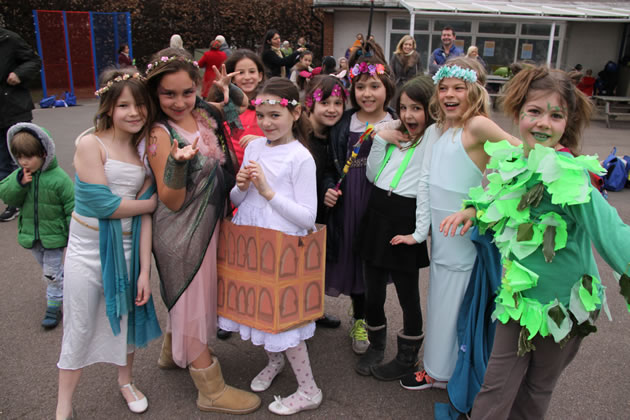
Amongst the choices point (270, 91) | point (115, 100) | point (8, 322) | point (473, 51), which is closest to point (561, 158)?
point (270, 91)

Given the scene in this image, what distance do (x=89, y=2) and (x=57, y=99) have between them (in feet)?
16.4

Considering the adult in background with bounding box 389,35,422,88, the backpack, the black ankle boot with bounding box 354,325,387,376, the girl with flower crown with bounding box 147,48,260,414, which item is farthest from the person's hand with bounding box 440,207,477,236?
the adult in background with bounding box 389,35,422,88

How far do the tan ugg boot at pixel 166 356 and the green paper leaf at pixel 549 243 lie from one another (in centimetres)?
206

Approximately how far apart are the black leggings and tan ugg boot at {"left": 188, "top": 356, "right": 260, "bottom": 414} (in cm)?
84

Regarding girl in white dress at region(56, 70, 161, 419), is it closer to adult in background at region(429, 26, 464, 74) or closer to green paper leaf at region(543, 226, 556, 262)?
Answer: green paper leaf at region(543, 226, 556, 262)

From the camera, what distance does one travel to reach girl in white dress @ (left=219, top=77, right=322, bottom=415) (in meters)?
2.34

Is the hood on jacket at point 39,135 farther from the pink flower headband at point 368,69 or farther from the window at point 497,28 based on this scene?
the window at point 497,28

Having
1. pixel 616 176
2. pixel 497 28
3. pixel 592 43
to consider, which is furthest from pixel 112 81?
pixel 592 43

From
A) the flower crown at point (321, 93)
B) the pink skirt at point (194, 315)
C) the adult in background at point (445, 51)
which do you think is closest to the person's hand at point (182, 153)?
the pink skirt at point (194, 315)

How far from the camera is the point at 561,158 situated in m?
1.80

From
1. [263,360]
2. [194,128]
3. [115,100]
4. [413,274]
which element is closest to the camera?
[115,100]

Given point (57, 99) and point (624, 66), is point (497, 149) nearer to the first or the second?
point (57, 99)

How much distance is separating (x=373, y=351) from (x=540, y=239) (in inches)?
54.9

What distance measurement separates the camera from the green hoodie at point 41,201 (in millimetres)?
3320
